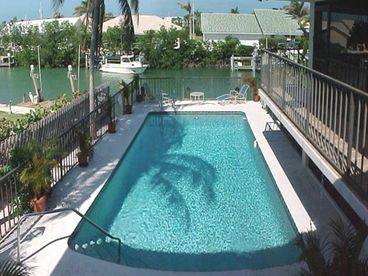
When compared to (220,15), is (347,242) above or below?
below

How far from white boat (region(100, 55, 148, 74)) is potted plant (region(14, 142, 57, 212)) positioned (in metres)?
38.5

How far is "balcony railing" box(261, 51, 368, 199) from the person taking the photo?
5.61m

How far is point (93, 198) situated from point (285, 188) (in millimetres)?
3834

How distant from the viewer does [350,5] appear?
29.6 ft

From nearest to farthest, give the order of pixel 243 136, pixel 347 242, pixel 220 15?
pixel 347 242, pixel 243 136, pixel 220 15

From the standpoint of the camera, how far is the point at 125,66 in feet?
153

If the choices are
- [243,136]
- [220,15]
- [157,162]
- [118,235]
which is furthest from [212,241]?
[220,15]

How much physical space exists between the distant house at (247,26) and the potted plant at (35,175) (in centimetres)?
5065

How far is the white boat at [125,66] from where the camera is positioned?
46.7 metres

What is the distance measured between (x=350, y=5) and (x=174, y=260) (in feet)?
18.7

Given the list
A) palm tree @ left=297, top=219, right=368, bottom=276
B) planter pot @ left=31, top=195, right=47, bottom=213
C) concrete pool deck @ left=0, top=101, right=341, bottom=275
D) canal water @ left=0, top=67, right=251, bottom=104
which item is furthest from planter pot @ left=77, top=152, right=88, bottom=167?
canal water @ left=0, top=67, right=251, bottom=104

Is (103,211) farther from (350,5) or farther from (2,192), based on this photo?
(350,5)

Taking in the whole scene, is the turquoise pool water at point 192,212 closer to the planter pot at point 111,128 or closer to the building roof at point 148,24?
the planter pot at point 111,128

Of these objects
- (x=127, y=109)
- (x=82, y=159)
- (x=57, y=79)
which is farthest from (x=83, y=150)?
(x=57, y=79)
